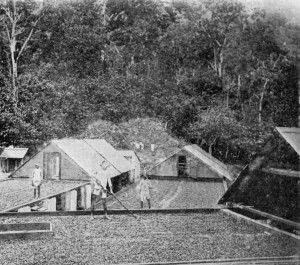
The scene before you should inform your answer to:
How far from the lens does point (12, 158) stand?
5.17 meters

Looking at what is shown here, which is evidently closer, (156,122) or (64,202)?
(64,202)

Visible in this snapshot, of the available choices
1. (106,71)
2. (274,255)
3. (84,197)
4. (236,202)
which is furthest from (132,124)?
(274,255)

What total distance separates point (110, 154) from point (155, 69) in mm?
1501

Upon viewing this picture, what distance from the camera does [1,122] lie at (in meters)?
4.57

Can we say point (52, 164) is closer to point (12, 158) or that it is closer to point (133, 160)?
point (12, 158)

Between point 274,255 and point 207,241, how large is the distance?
610 mm

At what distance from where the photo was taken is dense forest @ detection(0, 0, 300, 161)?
15.4 feet

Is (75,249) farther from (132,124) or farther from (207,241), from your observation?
(132,124)

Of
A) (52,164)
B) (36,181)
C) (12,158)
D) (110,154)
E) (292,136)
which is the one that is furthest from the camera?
(110,154)

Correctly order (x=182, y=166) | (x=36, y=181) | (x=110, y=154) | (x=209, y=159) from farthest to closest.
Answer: (x=110, y=154) < (x=182, y=166) < (x=209, y=159) < (x=36, y=181)

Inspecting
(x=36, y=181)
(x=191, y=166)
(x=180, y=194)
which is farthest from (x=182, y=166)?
(x=36, y=181)

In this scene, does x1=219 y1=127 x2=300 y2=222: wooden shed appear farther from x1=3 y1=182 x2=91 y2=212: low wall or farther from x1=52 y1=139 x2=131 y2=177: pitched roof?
x1=52 y1=139 x2=131 y2=177: pitched roof

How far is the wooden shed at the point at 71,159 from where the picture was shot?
17.6 ft

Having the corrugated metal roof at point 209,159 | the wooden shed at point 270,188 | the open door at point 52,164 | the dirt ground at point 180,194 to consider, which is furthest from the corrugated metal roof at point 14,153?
the wooden shed at point 270,188
